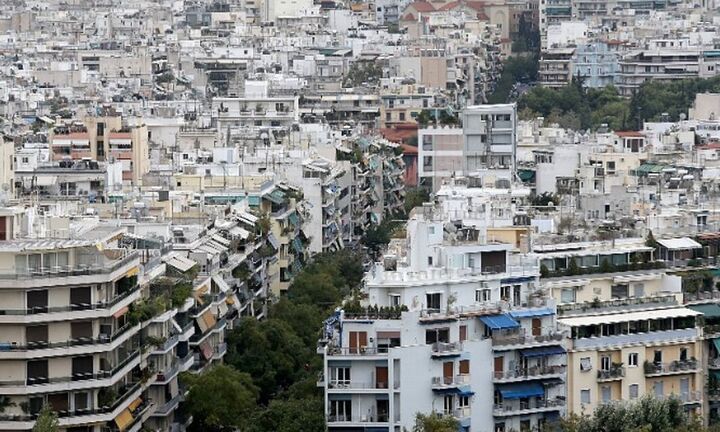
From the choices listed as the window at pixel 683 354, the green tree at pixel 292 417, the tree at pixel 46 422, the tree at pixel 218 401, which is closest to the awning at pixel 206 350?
the tree at pixel 218 401

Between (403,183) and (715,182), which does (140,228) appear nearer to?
(715,182)

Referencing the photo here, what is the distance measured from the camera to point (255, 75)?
413ft

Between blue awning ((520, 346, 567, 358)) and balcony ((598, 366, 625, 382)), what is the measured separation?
865mm

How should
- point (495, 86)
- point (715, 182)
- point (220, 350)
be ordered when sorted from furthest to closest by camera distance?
point (495, 86), point (715, 182), point (220, 350)

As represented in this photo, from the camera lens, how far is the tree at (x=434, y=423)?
47.1 metres

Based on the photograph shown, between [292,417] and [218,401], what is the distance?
4555 mm

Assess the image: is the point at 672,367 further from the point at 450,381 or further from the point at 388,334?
the point at 388,334

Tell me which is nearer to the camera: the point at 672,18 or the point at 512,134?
the point at 512,134

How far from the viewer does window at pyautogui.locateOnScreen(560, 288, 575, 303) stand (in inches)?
2080

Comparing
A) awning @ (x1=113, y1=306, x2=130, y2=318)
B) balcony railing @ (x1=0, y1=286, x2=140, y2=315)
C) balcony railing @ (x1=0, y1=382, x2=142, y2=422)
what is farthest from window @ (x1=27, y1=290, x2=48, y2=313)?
balcony railing @ (x1=0, y1=382, x2=142, y2=422)

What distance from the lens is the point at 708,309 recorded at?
5338cm

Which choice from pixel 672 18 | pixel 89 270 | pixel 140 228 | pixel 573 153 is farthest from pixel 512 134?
pixel 672 18

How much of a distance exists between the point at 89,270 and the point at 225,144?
42210 millimetres

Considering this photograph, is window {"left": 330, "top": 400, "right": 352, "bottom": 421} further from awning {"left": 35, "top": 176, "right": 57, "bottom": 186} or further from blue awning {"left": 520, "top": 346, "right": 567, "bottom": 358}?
awning {"left": 35, "top": 176, "right": 57, "bottom": 186}
